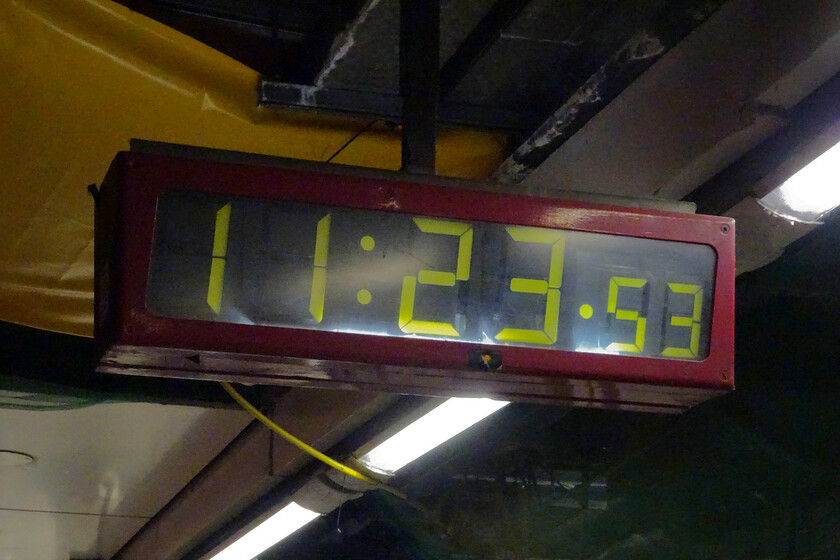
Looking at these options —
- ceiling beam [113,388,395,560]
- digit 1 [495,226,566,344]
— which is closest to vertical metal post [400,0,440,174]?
digit 1 [495,226,566,344]

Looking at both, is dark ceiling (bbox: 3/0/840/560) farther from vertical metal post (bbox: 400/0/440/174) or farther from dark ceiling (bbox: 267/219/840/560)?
vertical metal post (bbox: 400/0/440/174)

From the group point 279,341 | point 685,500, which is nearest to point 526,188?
point 279,341

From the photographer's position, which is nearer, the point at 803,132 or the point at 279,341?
the point at 279,341

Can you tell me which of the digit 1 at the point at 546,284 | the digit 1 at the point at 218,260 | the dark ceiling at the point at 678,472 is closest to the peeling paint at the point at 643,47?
the digit 1 at the point at 546,284

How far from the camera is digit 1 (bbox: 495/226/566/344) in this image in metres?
1.37

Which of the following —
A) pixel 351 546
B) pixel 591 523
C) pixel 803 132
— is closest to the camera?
pixel 803 132

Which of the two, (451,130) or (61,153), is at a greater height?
(451,130)

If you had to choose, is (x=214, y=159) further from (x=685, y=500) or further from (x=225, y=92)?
(x=685, y=500)

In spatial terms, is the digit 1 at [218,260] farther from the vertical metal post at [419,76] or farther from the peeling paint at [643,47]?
the peeling paint at [643,47]

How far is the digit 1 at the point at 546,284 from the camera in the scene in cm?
137

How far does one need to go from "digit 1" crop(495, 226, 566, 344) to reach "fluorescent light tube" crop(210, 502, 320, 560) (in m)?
2.07

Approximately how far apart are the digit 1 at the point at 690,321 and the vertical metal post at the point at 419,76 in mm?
479

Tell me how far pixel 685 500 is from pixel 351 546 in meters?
1.82

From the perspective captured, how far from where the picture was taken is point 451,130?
6.24 ft
